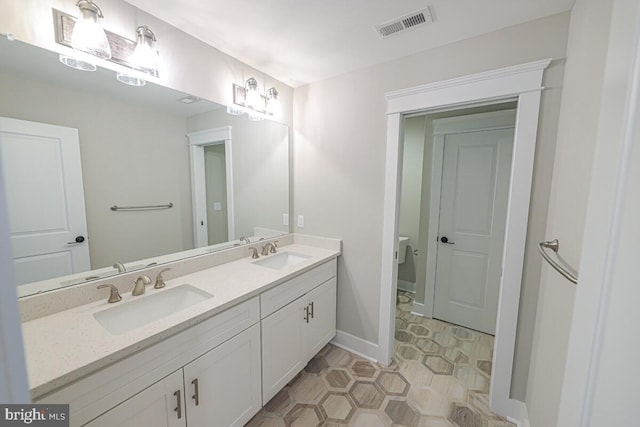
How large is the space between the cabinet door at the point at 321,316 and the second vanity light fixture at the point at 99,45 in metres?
1.74

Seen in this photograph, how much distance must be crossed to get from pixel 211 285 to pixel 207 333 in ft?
1.08

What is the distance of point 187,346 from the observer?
3.59 ft

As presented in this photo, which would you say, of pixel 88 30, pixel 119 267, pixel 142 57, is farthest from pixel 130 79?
pixel 119 267

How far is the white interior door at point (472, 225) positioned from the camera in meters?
2.30

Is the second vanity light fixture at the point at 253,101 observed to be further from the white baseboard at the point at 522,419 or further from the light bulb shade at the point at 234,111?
the white baseboard at the point at 522,419

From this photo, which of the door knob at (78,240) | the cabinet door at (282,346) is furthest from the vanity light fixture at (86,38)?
the cabinet door at (282,346)

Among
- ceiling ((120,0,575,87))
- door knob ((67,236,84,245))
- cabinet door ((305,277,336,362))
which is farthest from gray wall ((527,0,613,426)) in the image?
door knob ((67,236,84,245))

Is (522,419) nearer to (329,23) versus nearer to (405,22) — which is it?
(405,22)

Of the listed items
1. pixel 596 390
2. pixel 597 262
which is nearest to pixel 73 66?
pixel 597 262

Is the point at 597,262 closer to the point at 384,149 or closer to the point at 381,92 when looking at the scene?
the point at 384,149

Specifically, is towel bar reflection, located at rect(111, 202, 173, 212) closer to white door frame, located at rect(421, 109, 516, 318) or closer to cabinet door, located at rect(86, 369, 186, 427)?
cabinet door, located at rect(86, 369, 186, 427)

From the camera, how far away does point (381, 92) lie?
6.22 feet

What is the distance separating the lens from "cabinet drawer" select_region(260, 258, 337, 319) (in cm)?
150

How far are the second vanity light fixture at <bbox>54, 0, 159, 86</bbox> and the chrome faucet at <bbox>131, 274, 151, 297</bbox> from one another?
1.07m
